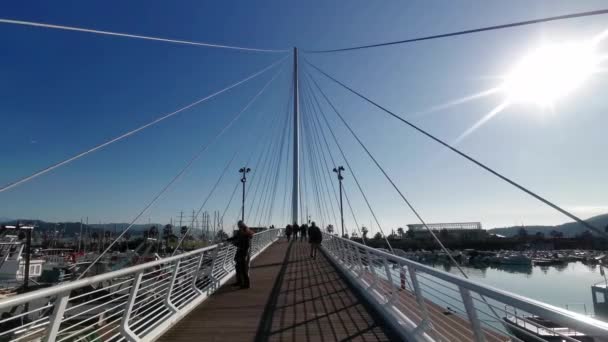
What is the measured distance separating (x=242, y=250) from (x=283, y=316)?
2409 millimetres

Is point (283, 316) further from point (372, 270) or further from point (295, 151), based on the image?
point (295, 151)

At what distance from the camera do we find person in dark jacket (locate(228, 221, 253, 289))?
7.39 meters

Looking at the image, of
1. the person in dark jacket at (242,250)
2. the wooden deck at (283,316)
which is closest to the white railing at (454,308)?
the wooden deck at (283,316)

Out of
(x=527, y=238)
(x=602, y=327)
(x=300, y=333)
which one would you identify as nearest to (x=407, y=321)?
(x=300, y=333)

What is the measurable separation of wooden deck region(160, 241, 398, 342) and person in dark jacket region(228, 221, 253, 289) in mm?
339

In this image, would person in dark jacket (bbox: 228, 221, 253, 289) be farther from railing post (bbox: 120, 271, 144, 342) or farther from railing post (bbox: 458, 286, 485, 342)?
railing post (bbox: 458, 286, 485, 342)

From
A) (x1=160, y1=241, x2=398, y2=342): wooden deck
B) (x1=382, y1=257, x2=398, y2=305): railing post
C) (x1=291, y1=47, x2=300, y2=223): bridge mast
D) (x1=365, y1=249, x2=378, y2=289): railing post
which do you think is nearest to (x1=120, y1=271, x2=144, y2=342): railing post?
(x1=160, y1=241, x2=398, y2=342): wooden deck

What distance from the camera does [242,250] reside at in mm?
7375

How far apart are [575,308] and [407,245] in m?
41.3

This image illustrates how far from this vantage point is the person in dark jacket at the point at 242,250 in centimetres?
739

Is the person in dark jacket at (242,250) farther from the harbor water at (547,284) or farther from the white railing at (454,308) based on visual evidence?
the harbor water at (547,284)

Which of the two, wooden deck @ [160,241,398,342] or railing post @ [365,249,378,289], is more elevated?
railing post @ [365,249,378,289]

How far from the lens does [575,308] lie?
80.7 feet

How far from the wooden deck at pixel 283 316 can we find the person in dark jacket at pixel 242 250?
34 cm
